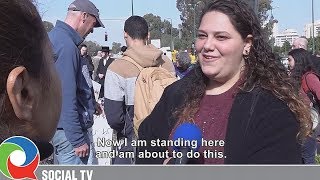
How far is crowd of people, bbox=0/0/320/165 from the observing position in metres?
0.93

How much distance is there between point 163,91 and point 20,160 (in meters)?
1.58

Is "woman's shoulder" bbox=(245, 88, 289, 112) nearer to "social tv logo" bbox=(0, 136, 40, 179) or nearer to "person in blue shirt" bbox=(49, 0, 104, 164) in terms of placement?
"social tv logo" bbox=(0, 136, 40, 179)

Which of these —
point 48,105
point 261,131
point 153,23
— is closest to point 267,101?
point 261,131

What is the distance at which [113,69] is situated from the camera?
3.75 m

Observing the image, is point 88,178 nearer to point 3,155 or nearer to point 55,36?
point 3,155

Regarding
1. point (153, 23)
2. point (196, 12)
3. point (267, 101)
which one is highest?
point (153, 23)

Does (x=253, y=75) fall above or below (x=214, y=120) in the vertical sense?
above

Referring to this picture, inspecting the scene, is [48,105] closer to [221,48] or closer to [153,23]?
[221,48]

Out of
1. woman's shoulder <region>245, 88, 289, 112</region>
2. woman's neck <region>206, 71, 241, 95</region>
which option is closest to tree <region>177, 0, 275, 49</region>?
woman's neck <region>206, 71, 241, 95</region>

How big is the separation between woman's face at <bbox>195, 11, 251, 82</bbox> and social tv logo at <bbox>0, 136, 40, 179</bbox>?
129 cm

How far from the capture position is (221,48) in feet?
7.36

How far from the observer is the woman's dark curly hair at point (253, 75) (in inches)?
83.8

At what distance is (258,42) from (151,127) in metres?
0.56

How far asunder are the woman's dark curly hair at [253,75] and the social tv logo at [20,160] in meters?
1.13
